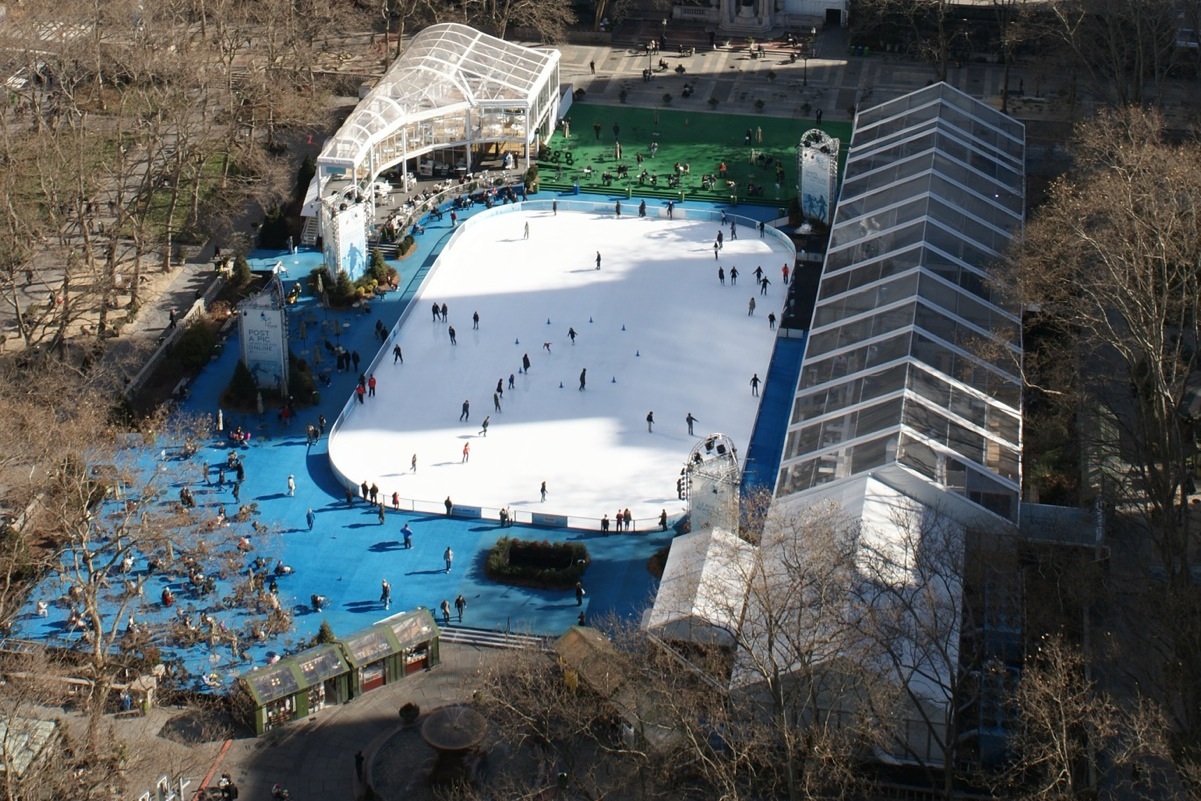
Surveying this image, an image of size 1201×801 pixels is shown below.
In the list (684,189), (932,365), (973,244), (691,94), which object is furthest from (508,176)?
(932,365)

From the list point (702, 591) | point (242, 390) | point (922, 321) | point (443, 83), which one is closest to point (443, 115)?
point (443, 83)

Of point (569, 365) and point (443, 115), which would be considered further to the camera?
point (443, 115)

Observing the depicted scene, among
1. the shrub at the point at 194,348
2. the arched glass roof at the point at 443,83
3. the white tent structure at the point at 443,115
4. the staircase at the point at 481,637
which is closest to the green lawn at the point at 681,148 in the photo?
the white tent structure at the point at 443,115

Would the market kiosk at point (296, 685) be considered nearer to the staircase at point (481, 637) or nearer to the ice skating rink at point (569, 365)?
the staircase at point (481, 637)

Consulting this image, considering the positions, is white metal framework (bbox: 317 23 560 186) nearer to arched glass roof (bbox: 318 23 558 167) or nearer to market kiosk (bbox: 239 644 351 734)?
arched glass roof (bbox: 318 23 558 167)

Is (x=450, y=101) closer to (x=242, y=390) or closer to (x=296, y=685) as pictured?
(x=242, y=390)

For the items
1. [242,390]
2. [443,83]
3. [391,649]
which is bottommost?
[391,649]

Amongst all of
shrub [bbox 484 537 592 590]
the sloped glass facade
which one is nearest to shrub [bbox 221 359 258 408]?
shrub [bbox 484 537 592 590]

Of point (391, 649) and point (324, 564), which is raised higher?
point (391, 649)
